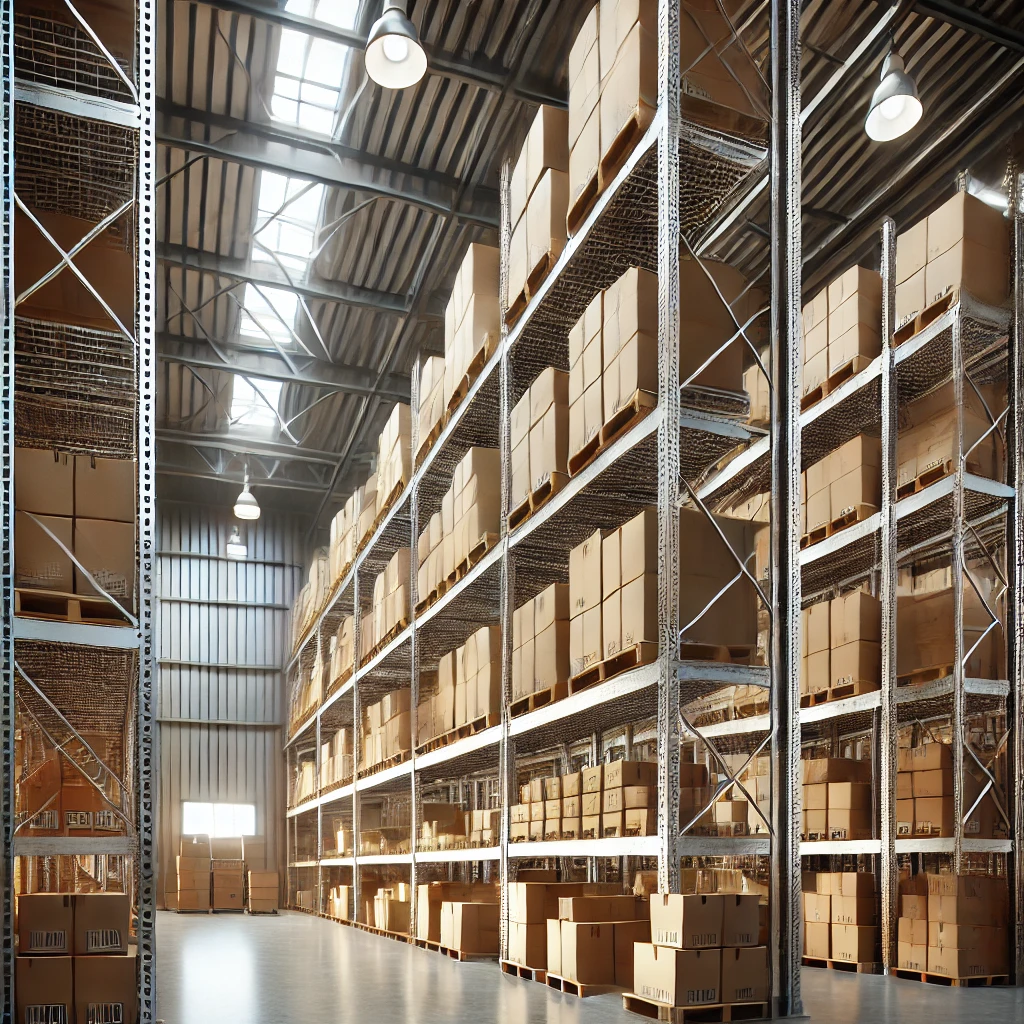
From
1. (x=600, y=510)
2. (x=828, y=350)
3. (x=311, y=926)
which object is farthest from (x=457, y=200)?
(x=311, y=926)

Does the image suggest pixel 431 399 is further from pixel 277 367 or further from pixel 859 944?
pixel 859 944

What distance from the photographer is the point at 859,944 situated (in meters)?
8.78

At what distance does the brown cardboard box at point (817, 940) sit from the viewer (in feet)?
30.1

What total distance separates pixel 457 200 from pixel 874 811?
25.9 ft

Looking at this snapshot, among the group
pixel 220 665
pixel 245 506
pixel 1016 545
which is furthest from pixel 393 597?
pixel 220 665

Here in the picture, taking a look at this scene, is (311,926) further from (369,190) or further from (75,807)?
(369,190)

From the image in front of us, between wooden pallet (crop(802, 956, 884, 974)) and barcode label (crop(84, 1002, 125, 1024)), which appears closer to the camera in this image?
barcode label (crop(84, 1002, 125, 1024))

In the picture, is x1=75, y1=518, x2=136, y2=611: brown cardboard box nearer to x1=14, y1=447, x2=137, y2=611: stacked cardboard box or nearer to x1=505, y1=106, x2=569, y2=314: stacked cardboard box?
x1=14, y1=447, x2=137, y2=611: stacked cardboard box

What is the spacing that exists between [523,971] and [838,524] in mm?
4858

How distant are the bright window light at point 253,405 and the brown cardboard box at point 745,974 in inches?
580

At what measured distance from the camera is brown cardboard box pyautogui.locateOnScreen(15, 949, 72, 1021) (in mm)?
5445

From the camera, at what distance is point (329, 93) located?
12078 mm

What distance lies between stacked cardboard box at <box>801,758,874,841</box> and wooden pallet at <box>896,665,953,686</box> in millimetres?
919

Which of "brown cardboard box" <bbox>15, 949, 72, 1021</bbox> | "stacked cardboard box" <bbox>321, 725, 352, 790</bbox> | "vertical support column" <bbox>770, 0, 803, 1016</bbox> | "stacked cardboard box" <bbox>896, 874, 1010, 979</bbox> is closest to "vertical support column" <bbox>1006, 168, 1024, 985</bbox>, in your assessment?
"stacked cardboard box" <bbox>896, 874, 1010, 979</bbox>
